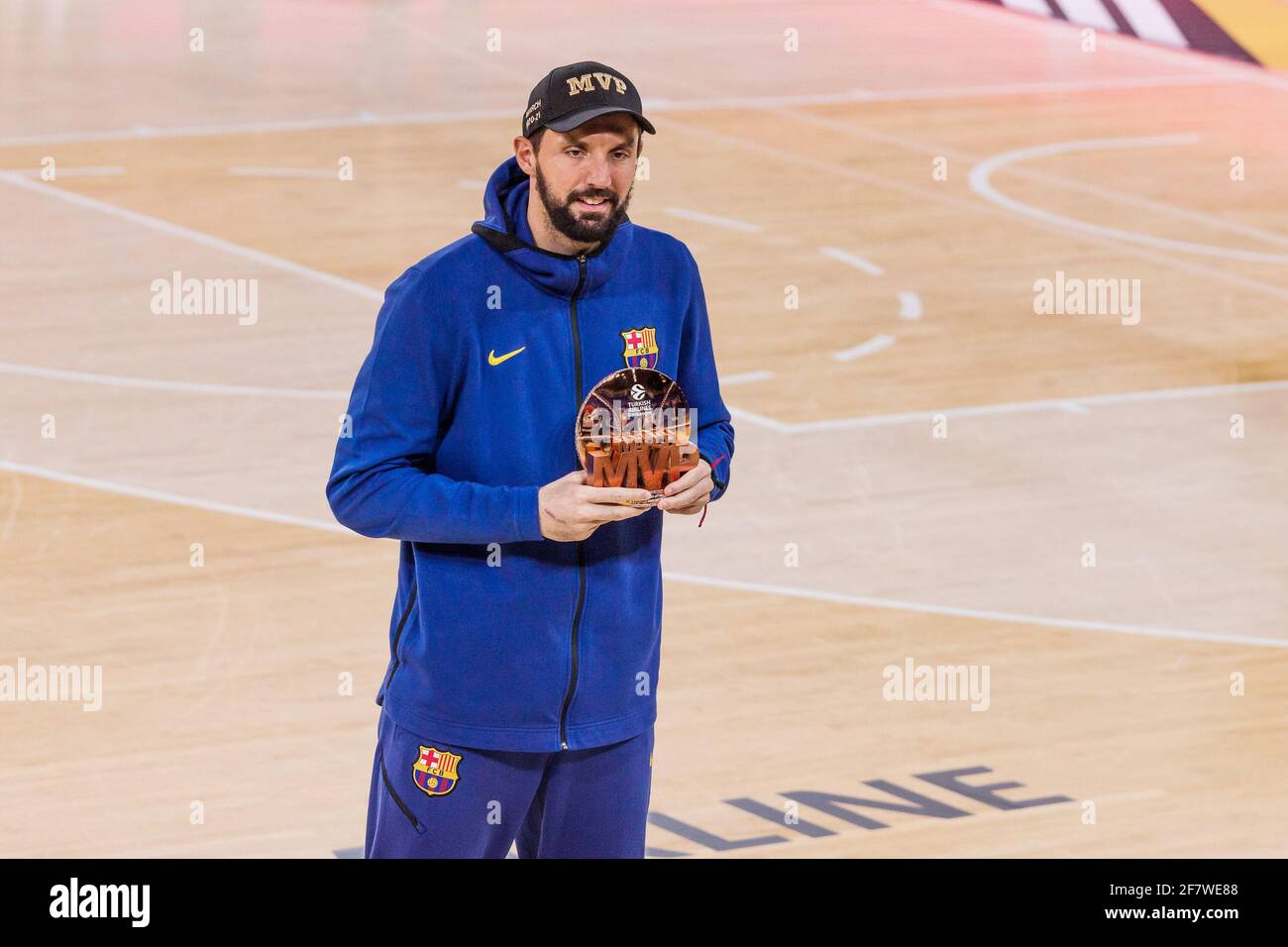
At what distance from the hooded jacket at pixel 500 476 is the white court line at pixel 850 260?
35.4ft

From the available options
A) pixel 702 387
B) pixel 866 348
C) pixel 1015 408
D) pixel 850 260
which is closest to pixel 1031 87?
pixel 850 260

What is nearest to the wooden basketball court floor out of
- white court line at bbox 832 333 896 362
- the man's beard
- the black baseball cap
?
white court line at bbox 832 333 896 362

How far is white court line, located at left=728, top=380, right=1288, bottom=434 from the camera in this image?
1228 cm

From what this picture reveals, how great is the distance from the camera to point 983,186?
18188mm

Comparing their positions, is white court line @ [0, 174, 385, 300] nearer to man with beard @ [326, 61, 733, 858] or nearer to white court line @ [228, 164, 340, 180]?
white court line @ [228, 164, 340, 180]

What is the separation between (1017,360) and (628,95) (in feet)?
29.5

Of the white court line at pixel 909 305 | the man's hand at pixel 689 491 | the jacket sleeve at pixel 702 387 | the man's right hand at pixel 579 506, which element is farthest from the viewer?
the white court line at pixel 909 305

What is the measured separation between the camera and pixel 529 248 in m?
4.88

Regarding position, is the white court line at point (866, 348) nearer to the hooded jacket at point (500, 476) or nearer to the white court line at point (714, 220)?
the white court line at point (714, 220)

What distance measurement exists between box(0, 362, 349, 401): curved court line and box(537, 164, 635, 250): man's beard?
7941 mm

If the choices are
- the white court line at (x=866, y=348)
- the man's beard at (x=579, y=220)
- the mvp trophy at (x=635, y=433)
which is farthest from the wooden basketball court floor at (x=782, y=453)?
the man's beard at (x=579, y=220)

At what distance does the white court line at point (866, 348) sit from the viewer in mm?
13586
